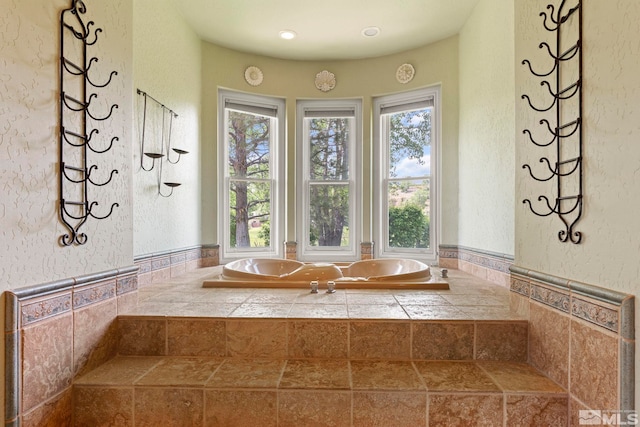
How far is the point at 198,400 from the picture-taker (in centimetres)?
128

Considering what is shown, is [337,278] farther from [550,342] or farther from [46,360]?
[46,360]

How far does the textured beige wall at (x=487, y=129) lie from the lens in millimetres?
2223

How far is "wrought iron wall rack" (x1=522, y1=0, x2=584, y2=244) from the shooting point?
3.92ft

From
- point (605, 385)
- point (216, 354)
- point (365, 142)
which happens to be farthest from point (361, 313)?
point (365, 142)

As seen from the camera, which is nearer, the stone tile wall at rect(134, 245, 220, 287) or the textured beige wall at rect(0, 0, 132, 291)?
the textured beige wall at rect(0, 0, 132, 291)

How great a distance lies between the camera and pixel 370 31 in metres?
2.91

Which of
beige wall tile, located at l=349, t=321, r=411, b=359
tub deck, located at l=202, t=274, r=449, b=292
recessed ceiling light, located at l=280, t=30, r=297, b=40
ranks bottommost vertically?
beige wall tile, located at l=349, t=321, r=411, b=359

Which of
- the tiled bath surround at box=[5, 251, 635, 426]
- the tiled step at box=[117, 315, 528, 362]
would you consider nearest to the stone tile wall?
the tiled bath surround at box=[5, 251, 635, 426]

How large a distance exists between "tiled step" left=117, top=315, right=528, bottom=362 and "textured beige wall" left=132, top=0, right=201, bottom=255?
0.87 metres

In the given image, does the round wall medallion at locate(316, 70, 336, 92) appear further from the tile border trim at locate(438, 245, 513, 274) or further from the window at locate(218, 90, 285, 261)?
the tile border trim at locate(438, 245, 513, 274)

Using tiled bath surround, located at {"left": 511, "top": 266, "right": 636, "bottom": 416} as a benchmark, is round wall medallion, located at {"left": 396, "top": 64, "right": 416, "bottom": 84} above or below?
above

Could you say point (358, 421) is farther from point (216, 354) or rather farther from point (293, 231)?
point (293, 231)

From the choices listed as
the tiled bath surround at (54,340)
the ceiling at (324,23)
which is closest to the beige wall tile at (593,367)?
the tiled bath surround at (54,340)

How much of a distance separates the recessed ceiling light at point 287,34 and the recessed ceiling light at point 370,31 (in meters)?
0.61
